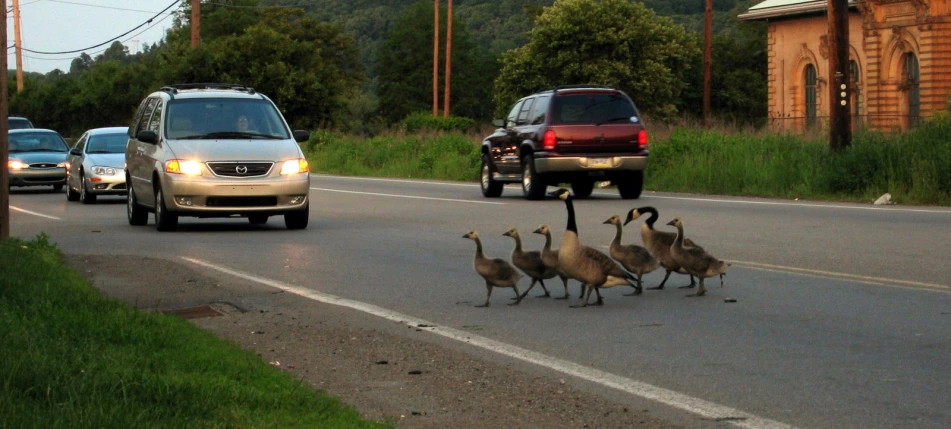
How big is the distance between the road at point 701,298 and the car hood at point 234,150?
3.28 feet

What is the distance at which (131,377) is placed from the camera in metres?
6.18

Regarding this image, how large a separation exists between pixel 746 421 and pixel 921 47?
149 ft

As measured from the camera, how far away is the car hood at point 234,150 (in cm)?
1688

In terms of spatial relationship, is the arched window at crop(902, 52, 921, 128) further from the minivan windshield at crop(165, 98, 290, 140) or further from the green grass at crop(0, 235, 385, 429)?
the green grass at crop(0, 235, 385, 429)

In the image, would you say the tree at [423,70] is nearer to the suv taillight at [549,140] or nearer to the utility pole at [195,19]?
the utility pole at [195,19]

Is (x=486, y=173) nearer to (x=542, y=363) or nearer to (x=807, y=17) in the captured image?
(x=542, y=363)

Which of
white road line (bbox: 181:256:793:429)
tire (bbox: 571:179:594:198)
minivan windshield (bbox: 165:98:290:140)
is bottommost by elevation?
white road line (bbox: 181:256:793:429)

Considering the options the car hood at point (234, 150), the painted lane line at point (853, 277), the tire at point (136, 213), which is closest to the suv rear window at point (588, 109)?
the car hood at point (234, 150)

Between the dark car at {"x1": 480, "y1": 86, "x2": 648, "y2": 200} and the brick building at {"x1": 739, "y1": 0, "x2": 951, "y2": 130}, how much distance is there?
22.4 meters

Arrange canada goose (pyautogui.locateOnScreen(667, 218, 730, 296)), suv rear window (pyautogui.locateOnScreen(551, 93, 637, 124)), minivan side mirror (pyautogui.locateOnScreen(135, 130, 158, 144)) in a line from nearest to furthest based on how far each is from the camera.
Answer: canada goose (pyautogui.locateOnScreen(667, 218, 730, 296))
minivan side mirror (pyautogui.locateOnScreen(135, 130, 158, 144))
suv rear window (pyautogui.locateOnScreen(551, 93, 637, 124))

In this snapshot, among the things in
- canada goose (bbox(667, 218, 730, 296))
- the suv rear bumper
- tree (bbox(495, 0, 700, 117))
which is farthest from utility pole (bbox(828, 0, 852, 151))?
tree (bbox(495, 0, 700, 117))

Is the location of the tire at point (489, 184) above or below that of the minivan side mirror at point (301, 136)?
below

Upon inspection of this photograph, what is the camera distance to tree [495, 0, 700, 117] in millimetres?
72812

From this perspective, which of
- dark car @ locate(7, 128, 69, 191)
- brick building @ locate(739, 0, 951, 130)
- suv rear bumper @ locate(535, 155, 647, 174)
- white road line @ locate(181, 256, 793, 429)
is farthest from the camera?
brick building @ locate(739, 0, 951, 130)
